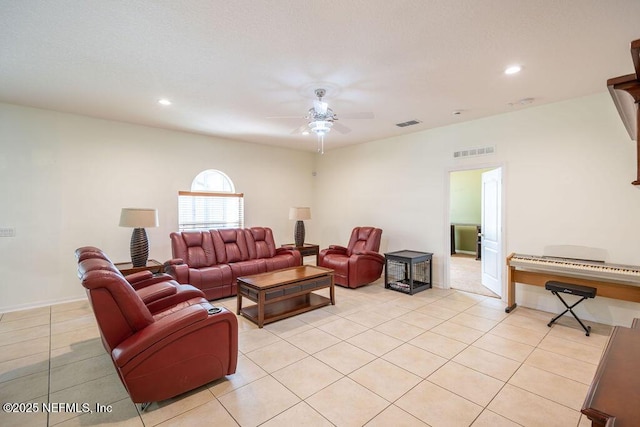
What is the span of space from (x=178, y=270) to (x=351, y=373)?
292 cm

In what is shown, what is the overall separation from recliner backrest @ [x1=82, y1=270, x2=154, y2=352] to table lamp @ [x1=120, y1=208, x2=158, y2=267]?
232cm

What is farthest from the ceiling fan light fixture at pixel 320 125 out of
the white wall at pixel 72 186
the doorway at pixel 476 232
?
the white wall at pixel 72 186

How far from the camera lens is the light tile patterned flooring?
2.07 m

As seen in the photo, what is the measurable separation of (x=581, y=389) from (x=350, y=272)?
3.22m

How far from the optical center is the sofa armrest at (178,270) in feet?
13.9

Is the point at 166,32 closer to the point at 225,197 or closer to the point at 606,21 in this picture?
the point at 606,21

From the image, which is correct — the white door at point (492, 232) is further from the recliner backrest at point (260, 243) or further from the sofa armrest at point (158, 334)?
the sofa armrest at point (158, 334)

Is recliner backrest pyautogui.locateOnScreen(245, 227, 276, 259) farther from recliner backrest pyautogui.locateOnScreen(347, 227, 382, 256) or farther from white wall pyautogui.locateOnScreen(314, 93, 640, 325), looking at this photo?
white wall pyautogui.locateOnScreen(314, 93, 640, 325)

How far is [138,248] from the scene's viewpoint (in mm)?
4203

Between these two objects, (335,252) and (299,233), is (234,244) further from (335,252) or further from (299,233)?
(335,252)

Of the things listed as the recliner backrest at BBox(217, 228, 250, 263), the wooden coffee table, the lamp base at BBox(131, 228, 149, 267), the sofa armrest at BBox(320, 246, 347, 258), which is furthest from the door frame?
the lamp base at BBox(131, 228, 149, 267)

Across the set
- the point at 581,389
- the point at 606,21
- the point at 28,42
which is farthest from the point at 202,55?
the point at 581,389

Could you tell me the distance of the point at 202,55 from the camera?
2707 mm

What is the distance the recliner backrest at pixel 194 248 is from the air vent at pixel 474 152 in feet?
14.6
